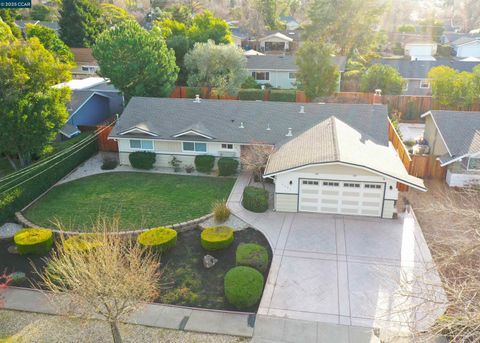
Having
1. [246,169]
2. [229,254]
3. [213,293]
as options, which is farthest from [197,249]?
[246,169]

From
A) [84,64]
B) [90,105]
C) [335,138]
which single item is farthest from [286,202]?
[84,64]

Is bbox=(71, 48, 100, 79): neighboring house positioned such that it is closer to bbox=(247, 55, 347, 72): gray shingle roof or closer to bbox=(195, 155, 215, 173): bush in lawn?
bbox=(247, 55, 347, 72): gray shingle roof

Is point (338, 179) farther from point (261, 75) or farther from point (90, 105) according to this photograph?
point (261, 75)

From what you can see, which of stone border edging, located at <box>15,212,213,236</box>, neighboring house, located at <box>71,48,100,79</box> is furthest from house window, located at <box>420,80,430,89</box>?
neighboring house, located at <box>71,48,100,79</box>

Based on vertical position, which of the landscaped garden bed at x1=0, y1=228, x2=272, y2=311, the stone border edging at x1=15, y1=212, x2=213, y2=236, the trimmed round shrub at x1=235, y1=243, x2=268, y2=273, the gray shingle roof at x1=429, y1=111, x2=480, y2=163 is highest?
the gray shingle roof at x1=429, y1=111, x2=480, y2=163

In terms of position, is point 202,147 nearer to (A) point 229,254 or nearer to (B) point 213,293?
(A) point 229,254

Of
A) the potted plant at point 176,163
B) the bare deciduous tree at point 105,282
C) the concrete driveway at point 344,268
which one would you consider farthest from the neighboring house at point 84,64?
the bare deciduous tree at point 105,282
